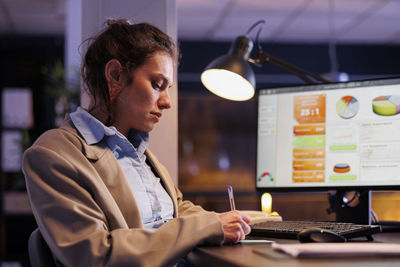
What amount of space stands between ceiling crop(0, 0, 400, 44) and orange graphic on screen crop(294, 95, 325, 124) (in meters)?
3.49

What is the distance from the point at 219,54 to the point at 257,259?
564 cm

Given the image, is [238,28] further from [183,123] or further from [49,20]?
[49,20]

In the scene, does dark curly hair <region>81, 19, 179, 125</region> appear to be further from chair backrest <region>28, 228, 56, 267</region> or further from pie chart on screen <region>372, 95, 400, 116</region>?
pie chart on screen <region>372, 95, 400, 116</region>

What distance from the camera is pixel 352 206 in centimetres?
174

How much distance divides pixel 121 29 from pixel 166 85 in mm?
221

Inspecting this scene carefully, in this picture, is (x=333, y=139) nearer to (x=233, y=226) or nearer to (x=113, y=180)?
(x=233, y=226)

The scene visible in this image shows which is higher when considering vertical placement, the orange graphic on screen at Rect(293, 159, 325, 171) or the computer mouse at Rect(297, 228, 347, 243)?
the orange graphic on screen at Rect(293, 159, 325, 171)

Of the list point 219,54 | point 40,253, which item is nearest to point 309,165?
point 40,253

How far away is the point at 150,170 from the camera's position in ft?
5.40

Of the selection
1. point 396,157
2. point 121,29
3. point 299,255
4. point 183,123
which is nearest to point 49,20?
point 183,123

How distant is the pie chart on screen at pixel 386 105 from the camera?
5.35 ft

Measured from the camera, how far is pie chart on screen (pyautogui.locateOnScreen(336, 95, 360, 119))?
1.69 metres

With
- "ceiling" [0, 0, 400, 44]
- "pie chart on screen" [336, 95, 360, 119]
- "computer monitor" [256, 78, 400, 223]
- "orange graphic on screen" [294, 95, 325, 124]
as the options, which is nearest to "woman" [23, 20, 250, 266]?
"computer monitor" [256, 78, 400, 223]

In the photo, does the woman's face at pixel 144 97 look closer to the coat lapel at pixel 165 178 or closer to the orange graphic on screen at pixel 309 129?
the coat lapel at pixel 165 178
